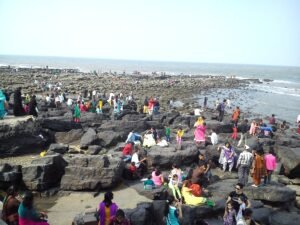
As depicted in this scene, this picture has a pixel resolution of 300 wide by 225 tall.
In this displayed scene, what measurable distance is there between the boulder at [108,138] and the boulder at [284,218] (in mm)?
9342

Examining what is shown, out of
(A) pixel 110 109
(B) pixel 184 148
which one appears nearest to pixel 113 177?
(B) pixel 184 148

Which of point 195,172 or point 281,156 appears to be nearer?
point 195,172

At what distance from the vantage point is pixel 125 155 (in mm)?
14438

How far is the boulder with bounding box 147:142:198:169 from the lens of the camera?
1420 centimetres

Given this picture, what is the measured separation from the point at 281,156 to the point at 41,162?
10.7 metres

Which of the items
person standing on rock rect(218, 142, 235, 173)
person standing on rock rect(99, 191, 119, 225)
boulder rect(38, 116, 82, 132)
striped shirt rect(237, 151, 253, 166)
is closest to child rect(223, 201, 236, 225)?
person standing on rock rect(99, 191, 119, 225)

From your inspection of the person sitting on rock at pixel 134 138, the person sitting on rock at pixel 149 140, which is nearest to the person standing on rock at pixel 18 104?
the person sitting on rock at pixel 134 138

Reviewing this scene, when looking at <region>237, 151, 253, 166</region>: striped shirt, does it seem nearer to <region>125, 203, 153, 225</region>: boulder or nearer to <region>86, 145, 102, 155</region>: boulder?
<region>125, 203, 153, 225</region>: boulder

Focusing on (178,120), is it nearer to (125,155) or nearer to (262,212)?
(125,155)

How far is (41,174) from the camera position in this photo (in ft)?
37.5

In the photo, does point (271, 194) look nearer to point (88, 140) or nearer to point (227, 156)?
point (227, 156)

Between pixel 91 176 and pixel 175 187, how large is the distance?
3.07m

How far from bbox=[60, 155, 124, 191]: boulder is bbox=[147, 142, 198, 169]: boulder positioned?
243cm

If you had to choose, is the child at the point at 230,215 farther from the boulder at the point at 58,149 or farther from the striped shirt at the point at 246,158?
the boulder at the point at 58,149
